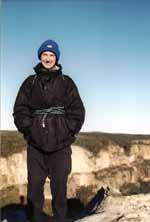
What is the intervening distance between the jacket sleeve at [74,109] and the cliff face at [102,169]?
177 feet

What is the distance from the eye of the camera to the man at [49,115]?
6.45 meters

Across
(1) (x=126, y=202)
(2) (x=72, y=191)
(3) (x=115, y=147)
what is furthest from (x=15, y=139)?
(1) (x=126, y=202)

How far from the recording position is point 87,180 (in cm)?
6956

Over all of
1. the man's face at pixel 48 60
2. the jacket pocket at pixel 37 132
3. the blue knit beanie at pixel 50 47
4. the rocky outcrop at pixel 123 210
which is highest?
the blue knit beanie at pixel 50 47

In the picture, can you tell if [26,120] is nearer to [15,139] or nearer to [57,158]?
[57,158]

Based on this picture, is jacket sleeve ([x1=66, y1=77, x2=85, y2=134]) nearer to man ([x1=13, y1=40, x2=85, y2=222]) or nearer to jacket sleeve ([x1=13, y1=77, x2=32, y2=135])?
man ([x1=13, y1=40, x2=85, y2=222])

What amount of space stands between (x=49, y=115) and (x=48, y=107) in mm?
99

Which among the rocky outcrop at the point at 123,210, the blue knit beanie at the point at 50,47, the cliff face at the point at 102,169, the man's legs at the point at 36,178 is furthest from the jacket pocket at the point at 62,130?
the cliff face at the point at 102,169

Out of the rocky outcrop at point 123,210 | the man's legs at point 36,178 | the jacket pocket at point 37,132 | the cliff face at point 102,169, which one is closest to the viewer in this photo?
the jacket pocket at point 37,132

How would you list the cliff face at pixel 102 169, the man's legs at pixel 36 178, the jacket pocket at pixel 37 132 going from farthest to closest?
the cliff face at pixel 102 169, the man's legs at pixel 36 178, the jacket pocket at pixel 37 132

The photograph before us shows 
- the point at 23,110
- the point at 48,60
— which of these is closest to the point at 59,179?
the point at 23,110

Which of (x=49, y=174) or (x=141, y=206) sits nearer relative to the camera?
(x=49, y=174)

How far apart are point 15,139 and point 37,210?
59.7 m

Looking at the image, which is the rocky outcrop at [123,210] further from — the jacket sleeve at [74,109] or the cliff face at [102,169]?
the cliff face at [102,169]
